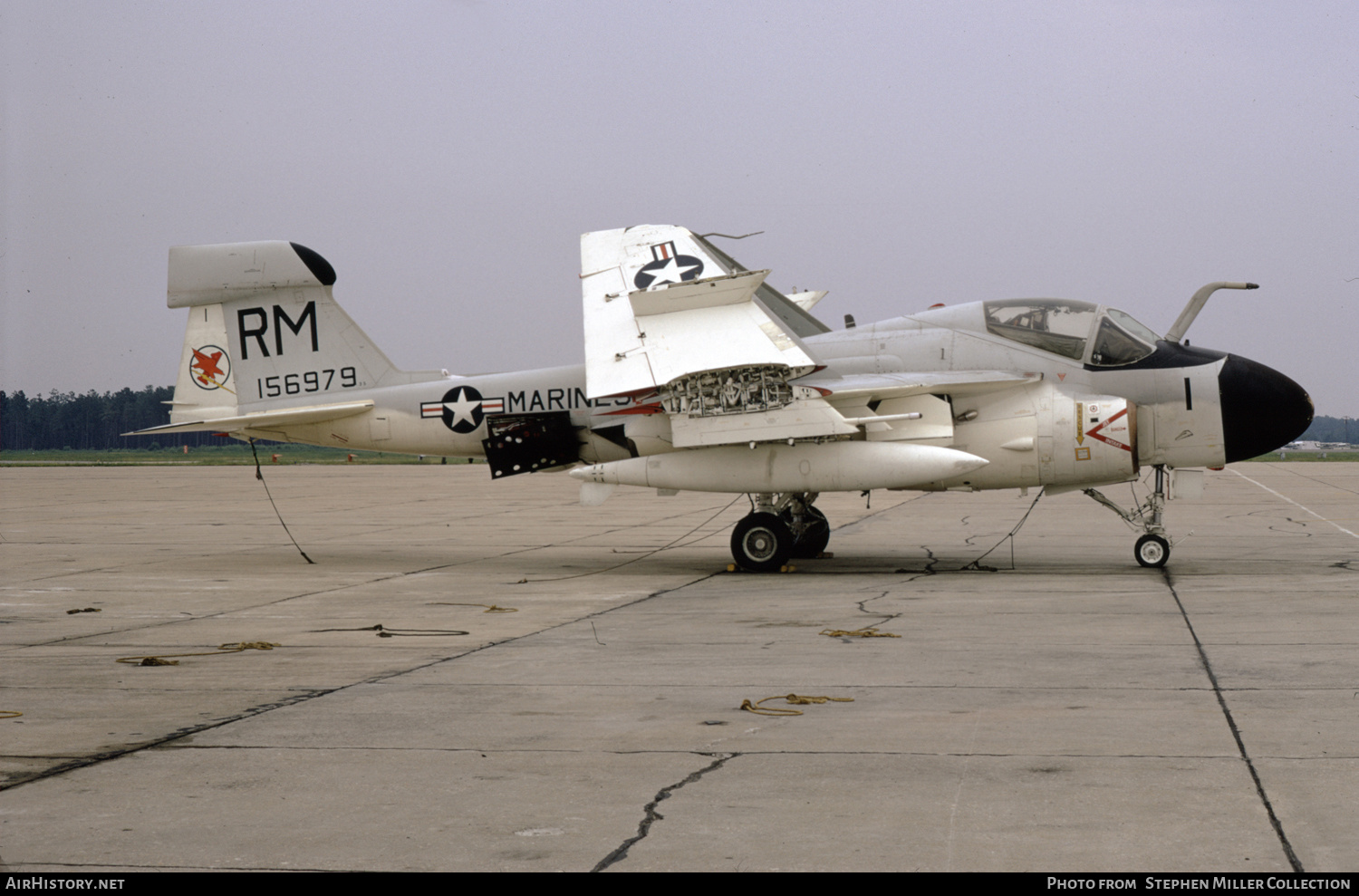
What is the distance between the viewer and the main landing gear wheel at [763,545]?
554 inches

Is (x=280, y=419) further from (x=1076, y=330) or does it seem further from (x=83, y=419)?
(x=83, y=419)

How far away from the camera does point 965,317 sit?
566 inches

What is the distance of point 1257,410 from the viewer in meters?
13.4

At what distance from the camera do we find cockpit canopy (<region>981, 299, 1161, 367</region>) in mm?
13727

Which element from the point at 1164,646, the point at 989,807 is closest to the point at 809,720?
the point at 989,807

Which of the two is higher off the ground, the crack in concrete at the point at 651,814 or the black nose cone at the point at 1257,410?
the black nose cone at the point at 1257,410

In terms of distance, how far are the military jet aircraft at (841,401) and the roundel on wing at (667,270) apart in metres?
0.02

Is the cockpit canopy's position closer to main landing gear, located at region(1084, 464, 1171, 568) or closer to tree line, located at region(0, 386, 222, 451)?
main landing gear, located at region(1084, 464, 1171, 568)

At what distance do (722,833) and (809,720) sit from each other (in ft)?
6.54

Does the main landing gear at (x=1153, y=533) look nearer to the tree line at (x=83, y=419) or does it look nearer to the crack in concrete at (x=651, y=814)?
the crack in concrete at (x=651, y=814)

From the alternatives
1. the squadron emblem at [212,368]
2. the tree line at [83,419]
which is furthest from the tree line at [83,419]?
the squadron emblem at [212,368]

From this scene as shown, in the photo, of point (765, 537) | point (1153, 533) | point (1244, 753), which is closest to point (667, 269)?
point (765, 537)

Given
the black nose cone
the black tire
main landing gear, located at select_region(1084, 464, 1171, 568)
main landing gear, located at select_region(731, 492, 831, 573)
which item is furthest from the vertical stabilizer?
the black nose cone
